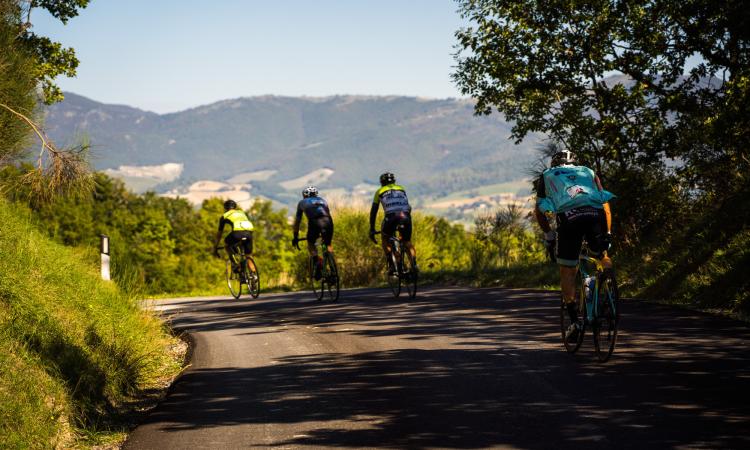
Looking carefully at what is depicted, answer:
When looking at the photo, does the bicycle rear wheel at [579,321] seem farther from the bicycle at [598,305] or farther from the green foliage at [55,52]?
the green foliage at [55,52]

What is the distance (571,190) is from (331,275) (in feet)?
30.2

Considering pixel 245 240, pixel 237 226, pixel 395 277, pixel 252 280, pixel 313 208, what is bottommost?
pixel 252 280

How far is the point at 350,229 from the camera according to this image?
2645cm

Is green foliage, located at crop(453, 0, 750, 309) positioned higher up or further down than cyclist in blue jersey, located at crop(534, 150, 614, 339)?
higher up

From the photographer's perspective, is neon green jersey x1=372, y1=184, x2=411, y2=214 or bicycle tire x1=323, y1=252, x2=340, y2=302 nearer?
neon green jersey x1=372, y1=184, x2=411, y2=214

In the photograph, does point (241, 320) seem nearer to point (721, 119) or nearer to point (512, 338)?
point (512, 338)

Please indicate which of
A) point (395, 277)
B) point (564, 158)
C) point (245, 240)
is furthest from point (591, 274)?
point (245, 240)

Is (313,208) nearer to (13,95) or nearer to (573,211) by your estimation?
(13,95)

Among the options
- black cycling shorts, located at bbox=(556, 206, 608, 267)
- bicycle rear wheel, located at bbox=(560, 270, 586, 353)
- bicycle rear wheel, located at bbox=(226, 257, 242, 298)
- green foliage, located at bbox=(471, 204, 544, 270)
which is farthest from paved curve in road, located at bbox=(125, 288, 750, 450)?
green foliage, located at bbox=(471, 204, 544, 270)

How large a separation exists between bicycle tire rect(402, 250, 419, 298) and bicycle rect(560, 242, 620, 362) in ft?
23.9

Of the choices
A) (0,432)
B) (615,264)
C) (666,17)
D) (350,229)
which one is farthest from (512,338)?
(350,229)

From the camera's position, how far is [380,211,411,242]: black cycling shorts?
15875 millimetres

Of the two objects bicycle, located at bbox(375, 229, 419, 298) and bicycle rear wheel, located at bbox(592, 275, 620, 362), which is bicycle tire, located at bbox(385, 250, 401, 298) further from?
bicycle rear wheel, located at bbox(592, 275, 620, 362)

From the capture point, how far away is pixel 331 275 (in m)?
17.1
